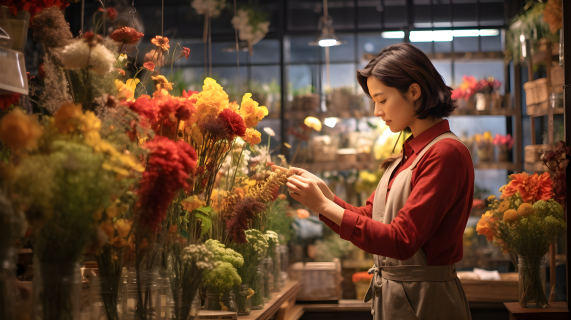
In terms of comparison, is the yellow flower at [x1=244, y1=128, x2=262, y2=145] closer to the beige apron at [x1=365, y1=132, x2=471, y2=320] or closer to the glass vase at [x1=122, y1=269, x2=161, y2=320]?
the beige apron at [x1=365, y1=132, x2=471, y2=320]

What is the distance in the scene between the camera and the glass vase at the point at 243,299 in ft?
5.48

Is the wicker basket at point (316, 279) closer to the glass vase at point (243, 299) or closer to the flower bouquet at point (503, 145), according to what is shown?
the glass vase at point (243, 299)

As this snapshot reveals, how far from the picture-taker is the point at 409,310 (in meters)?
1.44

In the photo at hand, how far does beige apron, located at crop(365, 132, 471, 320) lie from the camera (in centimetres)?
143

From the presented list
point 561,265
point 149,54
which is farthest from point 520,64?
point 149,54

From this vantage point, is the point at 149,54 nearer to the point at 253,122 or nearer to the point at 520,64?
the point at 253,122

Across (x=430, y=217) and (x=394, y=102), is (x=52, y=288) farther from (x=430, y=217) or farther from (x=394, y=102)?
(x=394, y=102)

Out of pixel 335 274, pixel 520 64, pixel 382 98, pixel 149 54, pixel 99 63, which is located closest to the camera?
pixel 99 63

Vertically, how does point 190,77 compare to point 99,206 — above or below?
above

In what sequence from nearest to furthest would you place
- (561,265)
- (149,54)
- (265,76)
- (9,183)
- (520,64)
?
(9,183) → (149,54) → (561,265) → (520,64) → (265,76)

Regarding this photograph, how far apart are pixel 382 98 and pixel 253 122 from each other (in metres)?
0.40

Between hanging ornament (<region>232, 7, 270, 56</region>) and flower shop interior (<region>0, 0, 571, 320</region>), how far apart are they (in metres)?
0.01

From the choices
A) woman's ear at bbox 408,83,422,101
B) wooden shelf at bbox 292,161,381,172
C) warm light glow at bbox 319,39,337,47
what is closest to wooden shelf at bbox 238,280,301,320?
woman's ear at bbox 408,83,422,101

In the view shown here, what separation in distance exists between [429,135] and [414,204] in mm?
277
